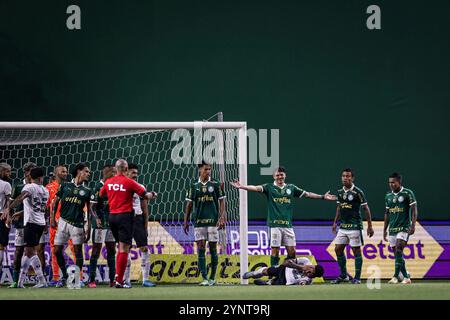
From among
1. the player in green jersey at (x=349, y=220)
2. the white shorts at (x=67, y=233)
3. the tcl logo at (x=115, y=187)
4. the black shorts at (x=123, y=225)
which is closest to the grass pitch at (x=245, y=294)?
the black shorts at (x=123, y=225)

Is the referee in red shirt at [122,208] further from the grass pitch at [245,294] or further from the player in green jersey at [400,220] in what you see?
the player in green jersey at [400,220]

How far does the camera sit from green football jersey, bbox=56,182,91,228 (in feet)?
44.3

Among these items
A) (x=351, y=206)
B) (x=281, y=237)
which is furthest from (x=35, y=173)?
(x=351, y=206)

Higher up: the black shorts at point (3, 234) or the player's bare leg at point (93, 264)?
the black shorts at point (3, 234)

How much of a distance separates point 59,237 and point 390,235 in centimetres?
543

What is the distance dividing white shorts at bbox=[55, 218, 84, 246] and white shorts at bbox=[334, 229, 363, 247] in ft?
14.3

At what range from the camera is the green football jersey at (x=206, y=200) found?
1408 centimetres

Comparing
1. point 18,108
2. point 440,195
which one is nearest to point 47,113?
point 18,108

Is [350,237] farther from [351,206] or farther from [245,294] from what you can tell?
[245,294]

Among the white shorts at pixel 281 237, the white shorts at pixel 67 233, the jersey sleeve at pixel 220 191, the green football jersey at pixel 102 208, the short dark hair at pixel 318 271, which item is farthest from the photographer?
the white shorts at pixel 281 237

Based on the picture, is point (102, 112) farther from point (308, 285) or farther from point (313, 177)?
point (308, 285)

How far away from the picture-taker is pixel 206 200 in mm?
14117

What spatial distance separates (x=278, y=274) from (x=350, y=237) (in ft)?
6.63

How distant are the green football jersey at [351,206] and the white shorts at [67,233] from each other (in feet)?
14.4
